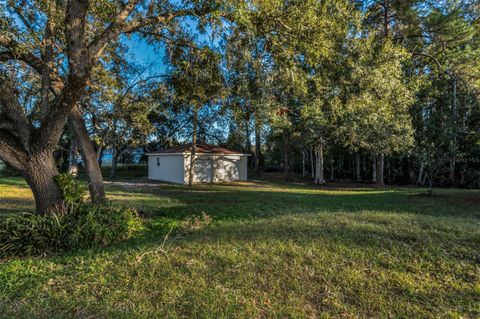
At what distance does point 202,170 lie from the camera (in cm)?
2061

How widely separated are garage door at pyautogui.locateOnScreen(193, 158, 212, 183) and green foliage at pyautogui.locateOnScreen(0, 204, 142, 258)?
14.9 m

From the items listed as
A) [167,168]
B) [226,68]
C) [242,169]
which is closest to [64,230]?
[226,68]

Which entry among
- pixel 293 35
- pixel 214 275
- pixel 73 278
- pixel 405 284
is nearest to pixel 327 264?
pixel 405 284

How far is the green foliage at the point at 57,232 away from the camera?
4.48 meters

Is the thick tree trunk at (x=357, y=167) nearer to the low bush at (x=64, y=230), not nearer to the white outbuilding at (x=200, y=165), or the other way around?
the white outbuilding at (x=200, y=165)

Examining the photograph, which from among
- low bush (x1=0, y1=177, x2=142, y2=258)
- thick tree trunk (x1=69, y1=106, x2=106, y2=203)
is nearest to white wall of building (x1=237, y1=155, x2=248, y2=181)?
thick tree trunk (x1=69, y1=106, x2=106, y2=203)

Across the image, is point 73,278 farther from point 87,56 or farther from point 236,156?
point 236,156

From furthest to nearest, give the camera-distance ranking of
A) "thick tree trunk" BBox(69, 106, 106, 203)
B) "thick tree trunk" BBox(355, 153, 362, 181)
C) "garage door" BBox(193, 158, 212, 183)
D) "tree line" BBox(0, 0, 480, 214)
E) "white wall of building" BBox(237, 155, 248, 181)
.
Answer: "thick tree trunk" BBox(355, 153, 362, 181)
"white wall of building" BBox(237, 155, 248, 181)
"garage door" BBox(193, 158, 212, 183)
"thick tree trunk" BBox(69, 106, 106, 203)
"tree line" BBox(0, 0, 480, 214)

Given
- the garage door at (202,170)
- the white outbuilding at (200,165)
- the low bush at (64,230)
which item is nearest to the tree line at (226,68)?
the low bush at (64,230)

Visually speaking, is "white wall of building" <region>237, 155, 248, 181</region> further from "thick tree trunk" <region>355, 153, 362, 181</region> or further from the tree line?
"thick tree trunk" <region>355, 153, 362, 181</region>

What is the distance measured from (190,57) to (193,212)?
429 centimetres

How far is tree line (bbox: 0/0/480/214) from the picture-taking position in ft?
16.5

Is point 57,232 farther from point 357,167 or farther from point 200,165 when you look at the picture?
point 357,167

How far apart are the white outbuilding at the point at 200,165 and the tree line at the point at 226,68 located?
7.19m
